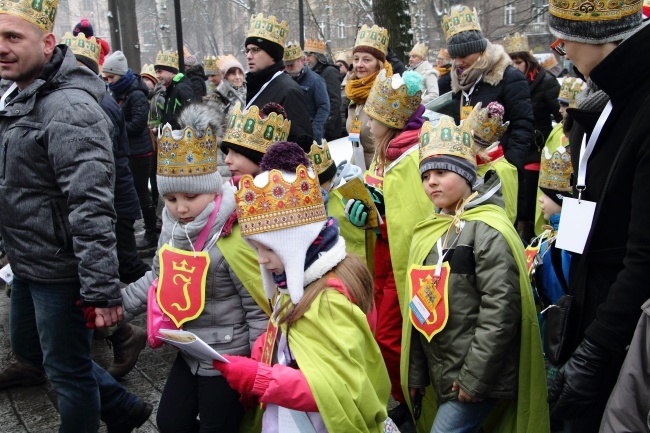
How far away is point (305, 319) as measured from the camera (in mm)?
2664

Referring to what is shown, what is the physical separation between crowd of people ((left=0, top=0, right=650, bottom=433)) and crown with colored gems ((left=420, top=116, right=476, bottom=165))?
0.04ft

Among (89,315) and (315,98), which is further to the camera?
(315,98)

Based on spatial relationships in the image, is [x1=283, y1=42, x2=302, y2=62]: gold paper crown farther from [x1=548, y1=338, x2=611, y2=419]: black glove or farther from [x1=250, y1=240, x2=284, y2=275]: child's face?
[x1=548, y1=338, x2=611, y2=419]: black glove

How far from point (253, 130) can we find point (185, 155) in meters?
0.67

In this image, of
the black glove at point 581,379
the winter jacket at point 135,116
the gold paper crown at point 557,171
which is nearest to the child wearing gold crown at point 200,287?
the black glove at point 581,379

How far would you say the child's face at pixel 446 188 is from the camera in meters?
3.54

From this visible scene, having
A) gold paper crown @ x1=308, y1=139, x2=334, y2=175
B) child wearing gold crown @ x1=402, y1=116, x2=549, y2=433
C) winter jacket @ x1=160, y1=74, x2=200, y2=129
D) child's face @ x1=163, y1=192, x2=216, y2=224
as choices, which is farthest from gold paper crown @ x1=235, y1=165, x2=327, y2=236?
winter jacket @ x1=160, y1=74, x2=200, y2=129

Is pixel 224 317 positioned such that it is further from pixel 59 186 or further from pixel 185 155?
pixel 59 186

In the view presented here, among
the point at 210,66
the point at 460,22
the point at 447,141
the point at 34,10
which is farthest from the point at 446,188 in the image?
the point at 210,66

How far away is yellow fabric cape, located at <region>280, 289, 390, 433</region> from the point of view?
252cm

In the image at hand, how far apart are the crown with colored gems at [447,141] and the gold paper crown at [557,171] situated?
986mm

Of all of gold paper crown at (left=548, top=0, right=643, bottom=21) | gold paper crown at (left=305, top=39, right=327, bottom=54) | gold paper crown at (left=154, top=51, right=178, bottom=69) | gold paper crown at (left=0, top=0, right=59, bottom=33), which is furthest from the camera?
gold paper crown at (left=305, top=39, right=327, bottom=54)

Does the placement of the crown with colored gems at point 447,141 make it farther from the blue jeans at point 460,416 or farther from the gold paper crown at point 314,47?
the gold paper crown at point 314,47

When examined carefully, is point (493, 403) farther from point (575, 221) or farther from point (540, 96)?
point (540, 96)
